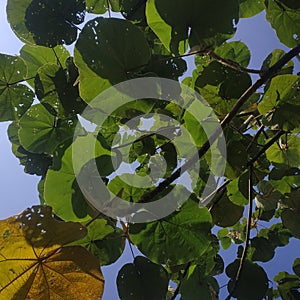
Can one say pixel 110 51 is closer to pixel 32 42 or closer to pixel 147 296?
pixel 32 42

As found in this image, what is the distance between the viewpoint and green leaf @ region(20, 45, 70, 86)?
95cm

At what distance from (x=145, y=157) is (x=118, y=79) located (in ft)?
0.80

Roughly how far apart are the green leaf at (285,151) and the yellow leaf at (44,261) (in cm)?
50

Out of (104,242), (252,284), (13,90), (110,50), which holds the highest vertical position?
(13,90)

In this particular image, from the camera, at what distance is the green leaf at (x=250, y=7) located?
86 cm

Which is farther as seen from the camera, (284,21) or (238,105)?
(284,21)

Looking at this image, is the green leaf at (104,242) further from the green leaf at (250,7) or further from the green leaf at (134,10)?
the green leaf at (250,7)

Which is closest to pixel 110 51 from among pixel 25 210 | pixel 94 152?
pixel 94 152

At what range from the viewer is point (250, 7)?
87cm

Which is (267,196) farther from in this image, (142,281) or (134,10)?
(134,10)

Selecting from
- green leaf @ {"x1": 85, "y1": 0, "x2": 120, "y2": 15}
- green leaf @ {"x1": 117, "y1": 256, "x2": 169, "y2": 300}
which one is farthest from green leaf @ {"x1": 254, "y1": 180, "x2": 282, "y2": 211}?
green leaf @ {"x1": 85, "y1": 0, "x2": 120, "y2": 15}

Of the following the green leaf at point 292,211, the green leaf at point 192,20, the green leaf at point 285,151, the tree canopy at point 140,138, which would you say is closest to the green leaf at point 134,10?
the tree canopy at point 140,138

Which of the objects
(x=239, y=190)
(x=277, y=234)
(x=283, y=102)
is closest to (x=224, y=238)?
(x=277, y=234)

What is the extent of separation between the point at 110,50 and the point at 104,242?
15.0 inches
